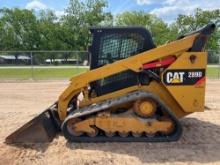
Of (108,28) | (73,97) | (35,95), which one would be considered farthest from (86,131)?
(35,95)

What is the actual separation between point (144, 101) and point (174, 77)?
0.70m

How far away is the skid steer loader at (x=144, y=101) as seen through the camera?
7.42 m

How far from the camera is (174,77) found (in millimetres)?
7527

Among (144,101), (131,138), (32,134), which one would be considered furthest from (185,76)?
(32,134)

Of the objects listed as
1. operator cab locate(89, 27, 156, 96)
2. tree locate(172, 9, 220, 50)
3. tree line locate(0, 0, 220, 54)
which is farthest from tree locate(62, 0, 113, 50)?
operator cab locate(89, 27, 156, 96)

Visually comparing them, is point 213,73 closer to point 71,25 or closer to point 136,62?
point 136,62

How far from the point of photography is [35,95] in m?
15.7

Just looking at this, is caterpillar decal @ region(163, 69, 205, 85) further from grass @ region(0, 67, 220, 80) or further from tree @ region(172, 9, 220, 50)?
tree @ region(172, 9, 220, 50)

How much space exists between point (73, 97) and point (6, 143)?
1.52m

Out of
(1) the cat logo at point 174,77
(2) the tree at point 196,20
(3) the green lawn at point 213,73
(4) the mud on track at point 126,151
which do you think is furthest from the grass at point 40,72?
(2) the tree at point 196,20

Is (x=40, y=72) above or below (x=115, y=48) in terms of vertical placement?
below

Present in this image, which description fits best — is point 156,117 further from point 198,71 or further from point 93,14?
point 93,14

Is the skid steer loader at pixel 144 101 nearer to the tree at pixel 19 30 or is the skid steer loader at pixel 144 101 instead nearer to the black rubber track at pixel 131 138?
the black rubber track at pixel 131 138

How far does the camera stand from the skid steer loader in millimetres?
7418
